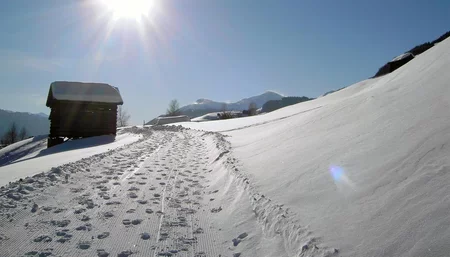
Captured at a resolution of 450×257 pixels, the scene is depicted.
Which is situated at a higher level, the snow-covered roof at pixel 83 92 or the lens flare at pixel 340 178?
the snow-covered roof at pixel 83 92

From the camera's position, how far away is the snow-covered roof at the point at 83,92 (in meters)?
17.9

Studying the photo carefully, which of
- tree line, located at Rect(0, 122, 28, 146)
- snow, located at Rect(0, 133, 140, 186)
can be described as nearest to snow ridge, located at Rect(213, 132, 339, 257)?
snow, located at Rect(0, 133, 140, 186)

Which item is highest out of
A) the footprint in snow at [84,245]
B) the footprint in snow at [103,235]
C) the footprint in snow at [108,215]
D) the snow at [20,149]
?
the footprint in snow at [108,215]

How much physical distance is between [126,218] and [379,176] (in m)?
3.50

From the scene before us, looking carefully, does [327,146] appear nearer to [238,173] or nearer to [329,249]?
[238,173]

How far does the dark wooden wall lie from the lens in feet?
59.6

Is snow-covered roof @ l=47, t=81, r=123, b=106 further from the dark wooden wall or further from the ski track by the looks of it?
the ski track

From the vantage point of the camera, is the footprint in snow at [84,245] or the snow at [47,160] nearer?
the footprint in snow at [84,245]

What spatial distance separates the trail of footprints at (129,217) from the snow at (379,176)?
3.91 ft

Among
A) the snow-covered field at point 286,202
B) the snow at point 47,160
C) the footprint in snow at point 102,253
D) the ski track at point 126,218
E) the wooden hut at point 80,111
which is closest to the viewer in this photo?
the snow-covered field at point 286,202

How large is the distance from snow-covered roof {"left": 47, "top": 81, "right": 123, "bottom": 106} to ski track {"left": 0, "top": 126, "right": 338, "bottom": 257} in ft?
43.0

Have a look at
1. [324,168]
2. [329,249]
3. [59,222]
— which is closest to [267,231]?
[329,249]

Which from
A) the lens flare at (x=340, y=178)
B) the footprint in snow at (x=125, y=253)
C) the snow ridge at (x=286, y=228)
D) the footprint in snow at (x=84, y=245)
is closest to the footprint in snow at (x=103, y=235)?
the footprint in snow at (x=84, y=245)

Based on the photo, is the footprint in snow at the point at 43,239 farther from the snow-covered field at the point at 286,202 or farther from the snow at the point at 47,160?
the snow at the point at 47,160
